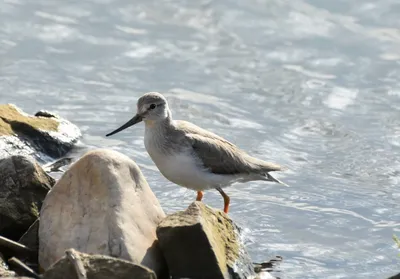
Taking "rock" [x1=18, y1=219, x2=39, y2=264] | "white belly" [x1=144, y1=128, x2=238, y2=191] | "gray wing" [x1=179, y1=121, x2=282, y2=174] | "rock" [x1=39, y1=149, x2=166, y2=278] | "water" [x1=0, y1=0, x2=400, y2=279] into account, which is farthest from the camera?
"water" [x1=0, y1=0, x2=400, y2=279]

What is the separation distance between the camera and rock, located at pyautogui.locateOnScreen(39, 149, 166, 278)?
7539 mm

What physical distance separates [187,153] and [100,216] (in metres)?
2.08

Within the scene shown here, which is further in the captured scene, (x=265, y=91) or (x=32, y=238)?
(x=265, y=91)

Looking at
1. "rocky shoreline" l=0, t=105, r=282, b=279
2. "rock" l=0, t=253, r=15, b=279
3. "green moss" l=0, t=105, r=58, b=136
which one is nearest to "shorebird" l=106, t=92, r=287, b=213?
"rocky shoreline" l=0, t=105, r=282, b=279

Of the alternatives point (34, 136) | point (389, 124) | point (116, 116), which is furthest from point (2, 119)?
point (389, 124)

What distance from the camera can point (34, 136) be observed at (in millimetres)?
11258

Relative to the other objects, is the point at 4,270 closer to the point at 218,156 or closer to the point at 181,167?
the point at 181,167

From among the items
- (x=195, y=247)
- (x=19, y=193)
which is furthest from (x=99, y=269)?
(x=19, y=193)

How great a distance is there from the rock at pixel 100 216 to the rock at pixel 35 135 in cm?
284

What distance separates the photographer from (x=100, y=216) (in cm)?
762

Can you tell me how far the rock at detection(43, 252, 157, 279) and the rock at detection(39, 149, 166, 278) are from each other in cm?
42

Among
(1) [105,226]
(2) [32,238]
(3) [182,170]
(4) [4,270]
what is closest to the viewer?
(4) [4,270]

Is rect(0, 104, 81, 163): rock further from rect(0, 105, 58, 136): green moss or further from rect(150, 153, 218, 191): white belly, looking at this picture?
rect(150, 153, 218, 191): white belly

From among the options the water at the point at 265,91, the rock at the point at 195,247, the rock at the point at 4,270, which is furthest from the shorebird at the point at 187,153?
the rock at the point at 4,270
